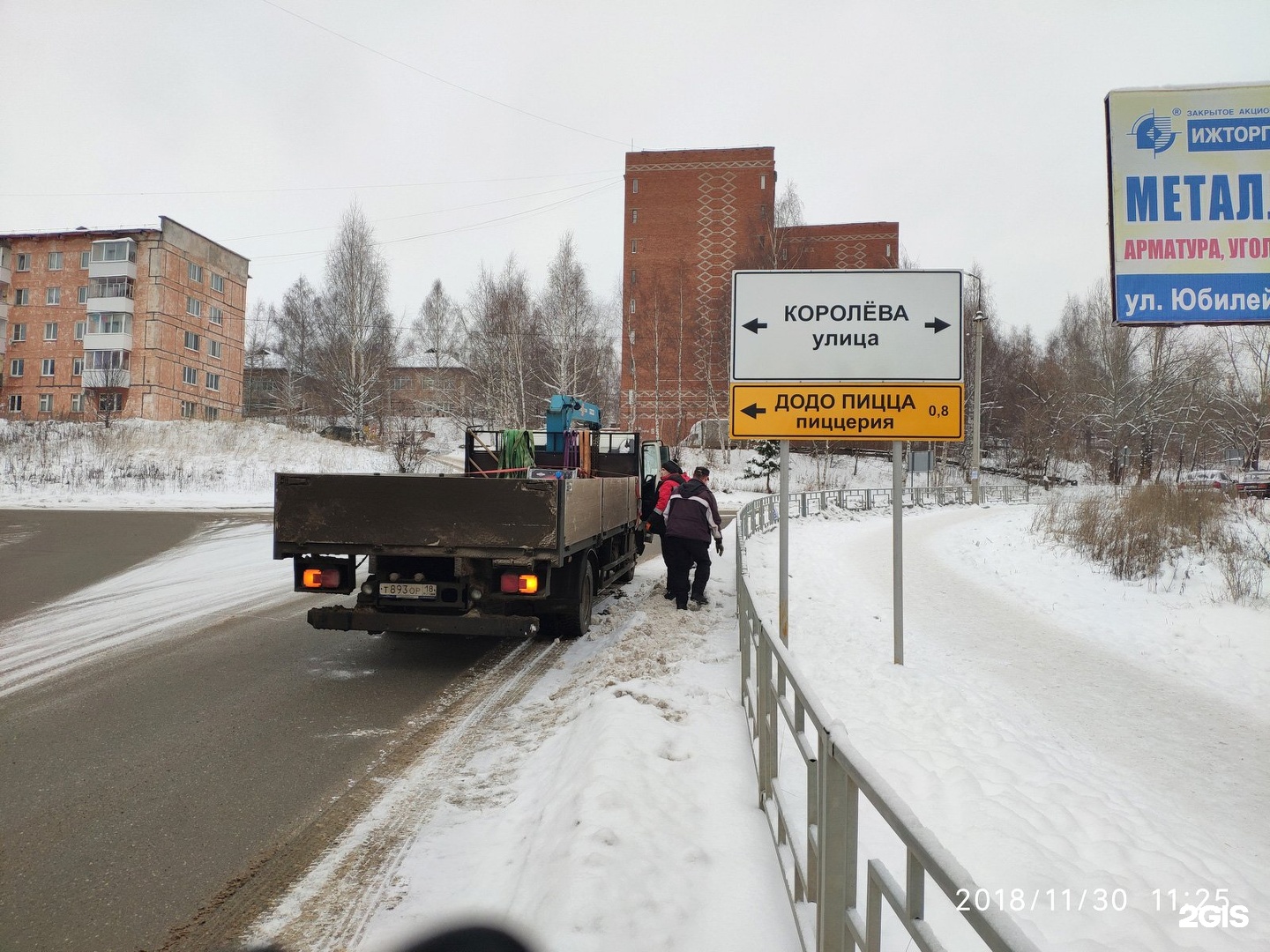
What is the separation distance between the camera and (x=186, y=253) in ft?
165

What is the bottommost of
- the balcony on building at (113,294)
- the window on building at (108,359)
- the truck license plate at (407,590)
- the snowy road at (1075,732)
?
the snowy road at (1075,732)

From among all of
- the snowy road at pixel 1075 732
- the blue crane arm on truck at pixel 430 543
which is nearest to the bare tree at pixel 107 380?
the blue crane arm on truck at pixel 430 543

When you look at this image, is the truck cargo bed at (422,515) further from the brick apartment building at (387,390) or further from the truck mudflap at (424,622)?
the brick apartment building at (387,390)

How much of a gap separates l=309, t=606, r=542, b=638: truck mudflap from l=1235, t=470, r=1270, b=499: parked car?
63.9 feet

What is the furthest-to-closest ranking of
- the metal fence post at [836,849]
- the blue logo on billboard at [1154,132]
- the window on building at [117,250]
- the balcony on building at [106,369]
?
the window on building at [117,250] → the balcony on building at [106,369] → the blue logo on billboard at [1154,132] → the metal fence post at [836,849]

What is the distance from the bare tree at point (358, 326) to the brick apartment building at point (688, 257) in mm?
14132

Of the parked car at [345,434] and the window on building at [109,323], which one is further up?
the window on building at [109,323]

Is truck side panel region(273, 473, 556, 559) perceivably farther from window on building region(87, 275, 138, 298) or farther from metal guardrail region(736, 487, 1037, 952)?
window on building region(87, 275, 138, 298)

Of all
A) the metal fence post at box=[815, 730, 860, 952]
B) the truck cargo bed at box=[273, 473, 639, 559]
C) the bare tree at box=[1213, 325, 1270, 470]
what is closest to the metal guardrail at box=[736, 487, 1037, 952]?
the metal fence post at box=[815, 730, 860, 952]

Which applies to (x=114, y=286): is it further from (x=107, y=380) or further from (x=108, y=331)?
(x=107, y=380)

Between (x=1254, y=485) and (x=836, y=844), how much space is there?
84.9 feet

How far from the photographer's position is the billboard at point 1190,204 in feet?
26.7

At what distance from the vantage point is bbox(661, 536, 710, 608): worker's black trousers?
30.1ft

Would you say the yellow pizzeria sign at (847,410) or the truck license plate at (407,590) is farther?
the yellow pizzeria sign at (847,410)
